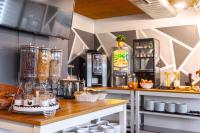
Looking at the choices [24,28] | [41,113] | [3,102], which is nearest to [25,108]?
[41,113]

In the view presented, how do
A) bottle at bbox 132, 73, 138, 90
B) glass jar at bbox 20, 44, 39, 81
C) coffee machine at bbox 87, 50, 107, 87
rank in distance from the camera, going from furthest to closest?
coffee machine at bbox 87, 50, 107, 87 → bottle at bbox 132, 73, 138, 90 → glass jar at bbox 20, 44, 39, 81

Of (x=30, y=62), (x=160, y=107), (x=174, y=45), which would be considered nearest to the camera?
(x=30, y=62)

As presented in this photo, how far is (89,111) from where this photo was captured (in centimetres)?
178

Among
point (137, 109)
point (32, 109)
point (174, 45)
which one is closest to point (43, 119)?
point (32, 109)

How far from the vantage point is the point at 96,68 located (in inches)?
186

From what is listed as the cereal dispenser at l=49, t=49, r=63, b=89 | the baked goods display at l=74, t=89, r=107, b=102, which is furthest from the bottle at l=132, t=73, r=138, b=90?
the cereal dispenser at l=49, t=49, r=63, b=89

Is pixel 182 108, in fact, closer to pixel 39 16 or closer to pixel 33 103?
pixel 39 16

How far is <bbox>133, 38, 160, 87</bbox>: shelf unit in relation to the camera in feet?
14.7

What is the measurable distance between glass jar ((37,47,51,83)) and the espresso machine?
2.77 metres

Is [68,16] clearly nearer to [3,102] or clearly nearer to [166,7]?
[3,102]

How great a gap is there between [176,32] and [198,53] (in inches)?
23.3

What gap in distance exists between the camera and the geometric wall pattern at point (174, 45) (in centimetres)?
446

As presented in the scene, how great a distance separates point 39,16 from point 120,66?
8.82 feet

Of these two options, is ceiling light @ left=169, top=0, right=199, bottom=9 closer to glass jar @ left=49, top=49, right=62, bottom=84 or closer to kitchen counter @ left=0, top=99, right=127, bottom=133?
glass jar @ left=49, top=49, right=62, bottom=84
